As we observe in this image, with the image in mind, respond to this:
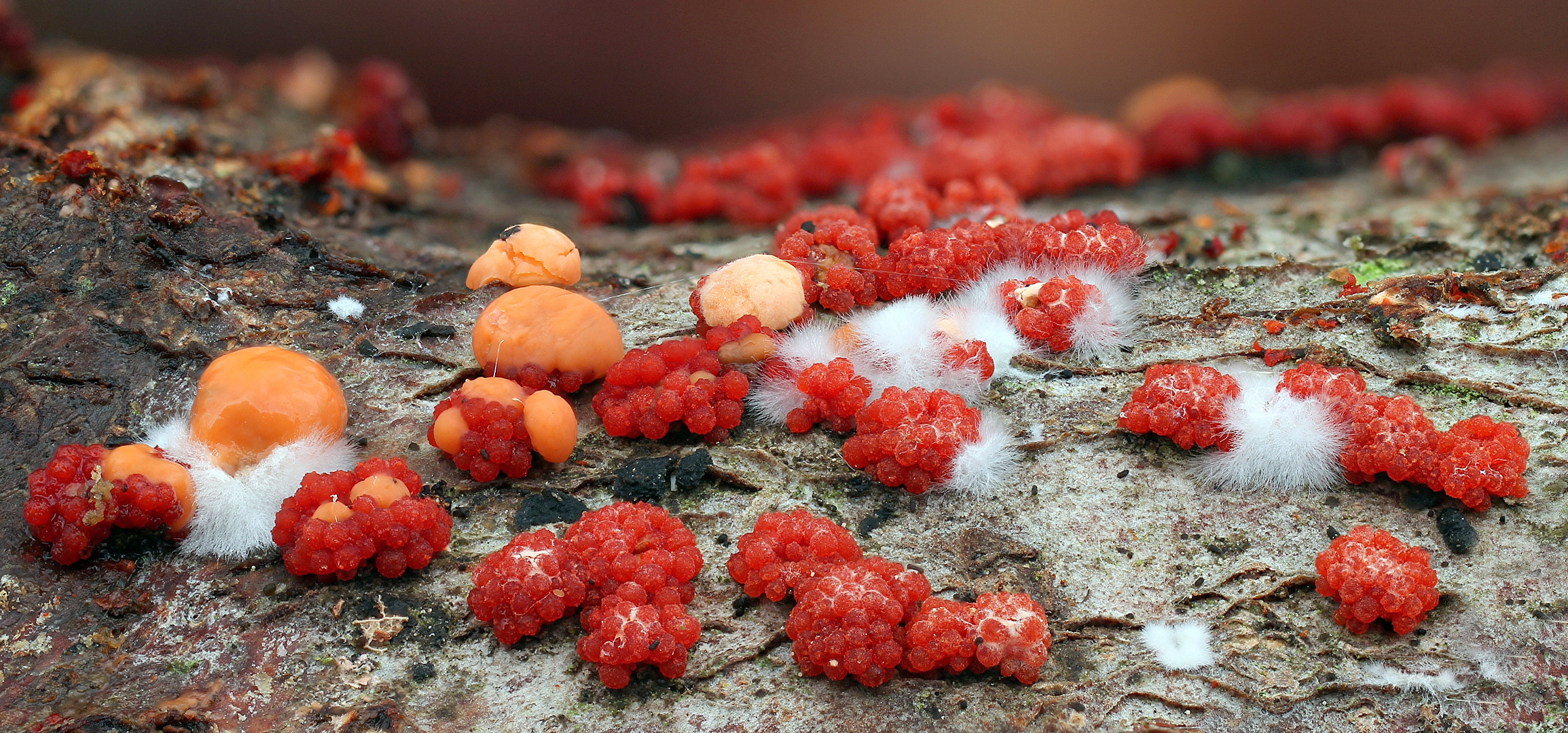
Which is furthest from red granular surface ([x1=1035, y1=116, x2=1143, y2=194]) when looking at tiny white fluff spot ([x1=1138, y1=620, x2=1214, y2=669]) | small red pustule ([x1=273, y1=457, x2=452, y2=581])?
small red pustule ([x1=273, y1=457, x2=452, y2=581])

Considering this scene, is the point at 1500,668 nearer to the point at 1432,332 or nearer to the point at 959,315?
the point at 1432,332

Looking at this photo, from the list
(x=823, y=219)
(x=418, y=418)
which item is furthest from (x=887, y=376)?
(x=418, y=418)

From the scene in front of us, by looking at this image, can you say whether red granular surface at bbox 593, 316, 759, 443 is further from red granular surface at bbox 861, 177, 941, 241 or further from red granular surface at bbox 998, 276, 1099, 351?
red granular surface at bbox 861, 177, 941, 241

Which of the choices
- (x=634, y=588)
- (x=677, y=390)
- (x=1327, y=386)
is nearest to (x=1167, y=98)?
(x=1327, y=386)

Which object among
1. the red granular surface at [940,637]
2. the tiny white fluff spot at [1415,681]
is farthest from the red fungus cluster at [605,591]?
the tiny white fluff spot at [1415,681]

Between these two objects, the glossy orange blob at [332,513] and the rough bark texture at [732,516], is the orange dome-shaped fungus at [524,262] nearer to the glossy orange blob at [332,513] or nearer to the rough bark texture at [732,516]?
the rough bark texture at [732,516]
